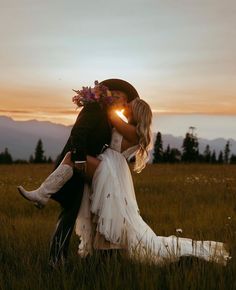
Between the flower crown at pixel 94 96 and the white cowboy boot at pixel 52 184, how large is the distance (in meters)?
0.72

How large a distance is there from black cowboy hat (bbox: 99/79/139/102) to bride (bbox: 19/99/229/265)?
142 mm

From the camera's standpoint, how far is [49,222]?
35.1 ft

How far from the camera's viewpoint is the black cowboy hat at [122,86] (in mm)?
7141

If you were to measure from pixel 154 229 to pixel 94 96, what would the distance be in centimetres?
390

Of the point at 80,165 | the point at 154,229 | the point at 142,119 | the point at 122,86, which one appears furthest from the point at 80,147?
the point at 154,229

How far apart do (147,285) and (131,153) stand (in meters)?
1.99

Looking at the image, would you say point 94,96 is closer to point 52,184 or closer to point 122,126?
point 122,126

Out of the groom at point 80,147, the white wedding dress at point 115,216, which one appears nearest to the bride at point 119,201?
the white wedding dress at point 115,216

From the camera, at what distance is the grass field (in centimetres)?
585

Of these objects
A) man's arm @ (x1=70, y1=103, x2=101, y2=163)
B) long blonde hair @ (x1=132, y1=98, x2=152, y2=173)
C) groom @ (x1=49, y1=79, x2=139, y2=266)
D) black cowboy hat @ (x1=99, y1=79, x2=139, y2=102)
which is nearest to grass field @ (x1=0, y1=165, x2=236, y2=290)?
groom @ (x1=49, y1=79, x2=139, y2=266)

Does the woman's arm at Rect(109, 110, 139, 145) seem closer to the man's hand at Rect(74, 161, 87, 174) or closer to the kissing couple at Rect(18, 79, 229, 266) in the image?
the kissing couple at Rect(18, 79, 229, 266)

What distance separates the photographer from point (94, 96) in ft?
22.4

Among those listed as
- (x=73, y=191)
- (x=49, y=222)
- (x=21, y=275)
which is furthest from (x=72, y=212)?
(x=49, y=222)

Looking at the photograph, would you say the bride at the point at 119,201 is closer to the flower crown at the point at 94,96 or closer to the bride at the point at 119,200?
the bride at the point at 119,200
